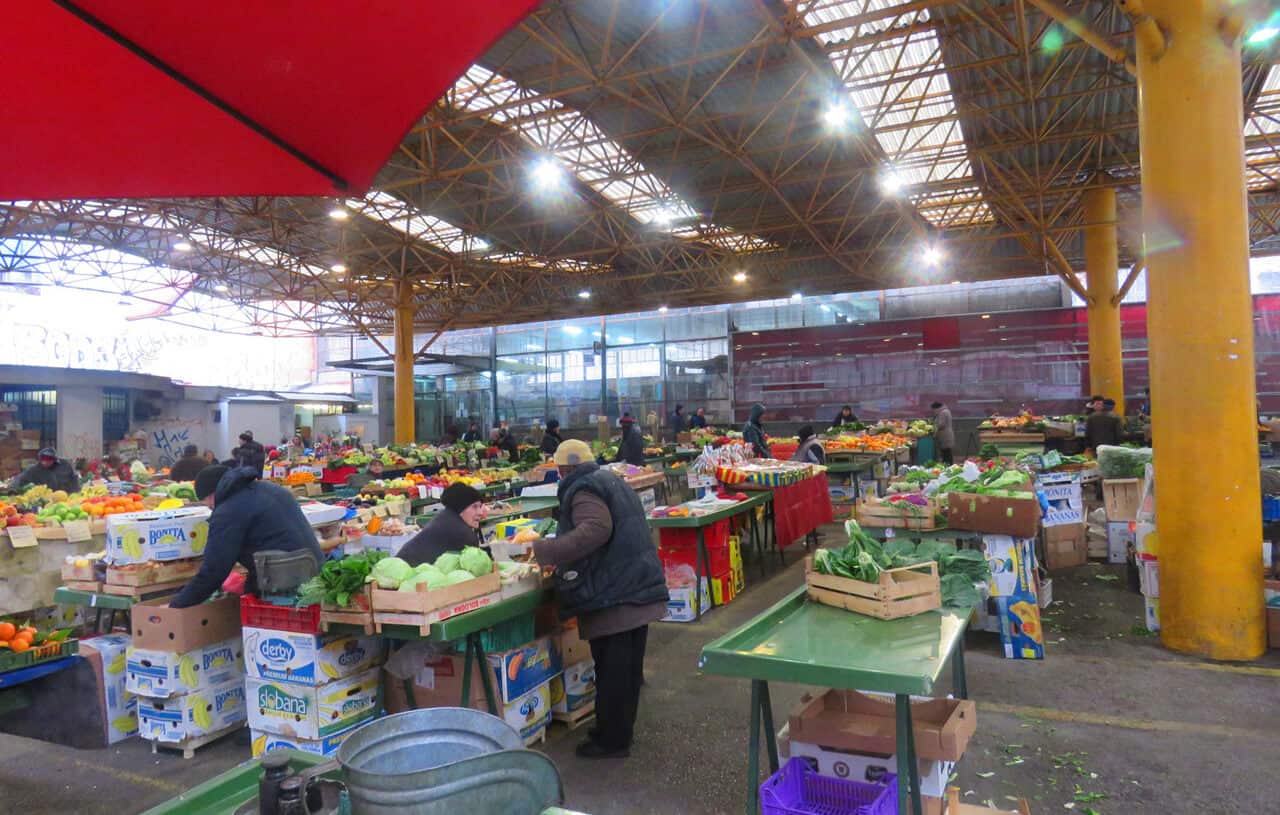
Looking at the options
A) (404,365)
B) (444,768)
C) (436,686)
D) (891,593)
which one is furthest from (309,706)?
(404,365)

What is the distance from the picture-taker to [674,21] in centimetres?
988

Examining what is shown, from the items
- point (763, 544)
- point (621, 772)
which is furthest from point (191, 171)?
point (763, 544)

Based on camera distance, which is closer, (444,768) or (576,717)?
Answer: (444,768)

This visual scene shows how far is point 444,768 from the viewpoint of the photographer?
1182mm

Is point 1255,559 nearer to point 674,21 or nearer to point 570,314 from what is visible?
point 674,21

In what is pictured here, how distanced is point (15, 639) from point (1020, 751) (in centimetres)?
515

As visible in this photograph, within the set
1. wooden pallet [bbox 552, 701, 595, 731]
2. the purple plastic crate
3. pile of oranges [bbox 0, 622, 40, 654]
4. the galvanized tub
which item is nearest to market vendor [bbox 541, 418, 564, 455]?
wooden pallet [bbox 552, 701, 595, 731]

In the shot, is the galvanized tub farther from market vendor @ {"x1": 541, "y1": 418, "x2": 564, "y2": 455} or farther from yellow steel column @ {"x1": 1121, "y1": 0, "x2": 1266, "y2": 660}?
market vendor @ {"x1": 541, "y1": 418, "x2": 564, "y2": 455}

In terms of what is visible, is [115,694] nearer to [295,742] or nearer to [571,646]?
[295,742]

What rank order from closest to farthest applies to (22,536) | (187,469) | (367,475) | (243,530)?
(243,530) < (22,536) < (187,469) < (367,475)

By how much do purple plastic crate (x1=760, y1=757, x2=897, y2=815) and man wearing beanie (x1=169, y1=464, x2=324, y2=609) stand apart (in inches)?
118

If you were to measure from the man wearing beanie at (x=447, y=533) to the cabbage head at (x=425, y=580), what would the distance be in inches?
25.6

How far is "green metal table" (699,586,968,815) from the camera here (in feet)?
8.62

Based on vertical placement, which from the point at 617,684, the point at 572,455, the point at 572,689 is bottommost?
the point at 572,689
